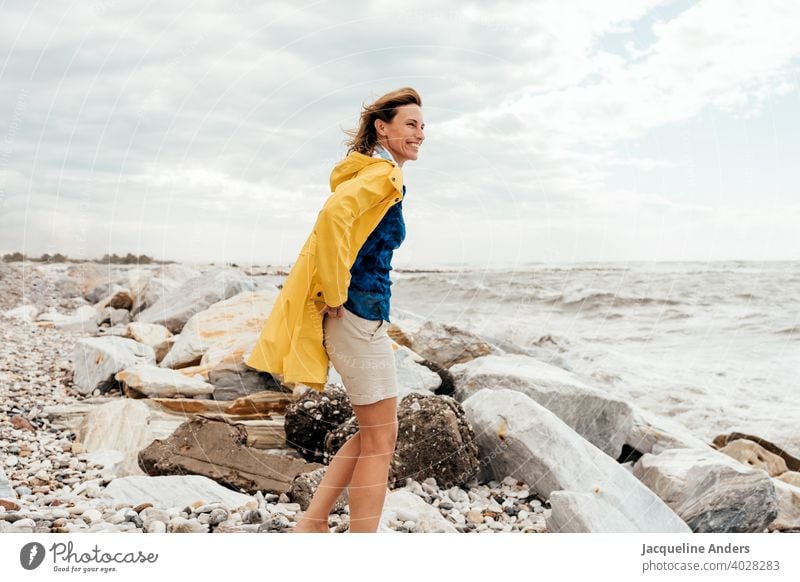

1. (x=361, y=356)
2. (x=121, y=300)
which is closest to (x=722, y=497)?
(x=361, y=356)

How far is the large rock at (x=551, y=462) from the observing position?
4102 mm

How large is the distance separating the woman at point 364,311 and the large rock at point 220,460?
1.32 metres

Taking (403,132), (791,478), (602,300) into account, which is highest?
(403,132)

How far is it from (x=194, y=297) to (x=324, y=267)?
6.37 metres

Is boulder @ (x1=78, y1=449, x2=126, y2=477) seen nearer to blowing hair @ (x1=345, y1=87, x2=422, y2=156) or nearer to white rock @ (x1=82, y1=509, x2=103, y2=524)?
white rock @ (x1=82, y1=509, x2=103, y2=524)

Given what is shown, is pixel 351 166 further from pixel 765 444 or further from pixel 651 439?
pixel 765 444

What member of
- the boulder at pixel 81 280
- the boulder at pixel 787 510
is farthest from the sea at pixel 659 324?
the boulder at pixel 81 280

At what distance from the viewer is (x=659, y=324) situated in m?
13.3

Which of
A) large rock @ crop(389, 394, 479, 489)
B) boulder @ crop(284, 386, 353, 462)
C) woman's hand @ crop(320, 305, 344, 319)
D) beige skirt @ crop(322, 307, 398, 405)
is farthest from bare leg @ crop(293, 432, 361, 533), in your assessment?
boulder @ crop(284, 386, 353, 462)

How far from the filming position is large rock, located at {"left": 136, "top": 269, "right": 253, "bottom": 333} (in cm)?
843

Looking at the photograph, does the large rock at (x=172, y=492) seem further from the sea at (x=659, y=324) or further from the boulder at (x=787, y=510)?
the sea at (x=659, y=324)

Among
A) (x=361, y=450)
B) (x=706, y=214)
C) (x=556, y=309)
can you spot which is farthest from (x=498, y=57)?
(x=556, y=309)
